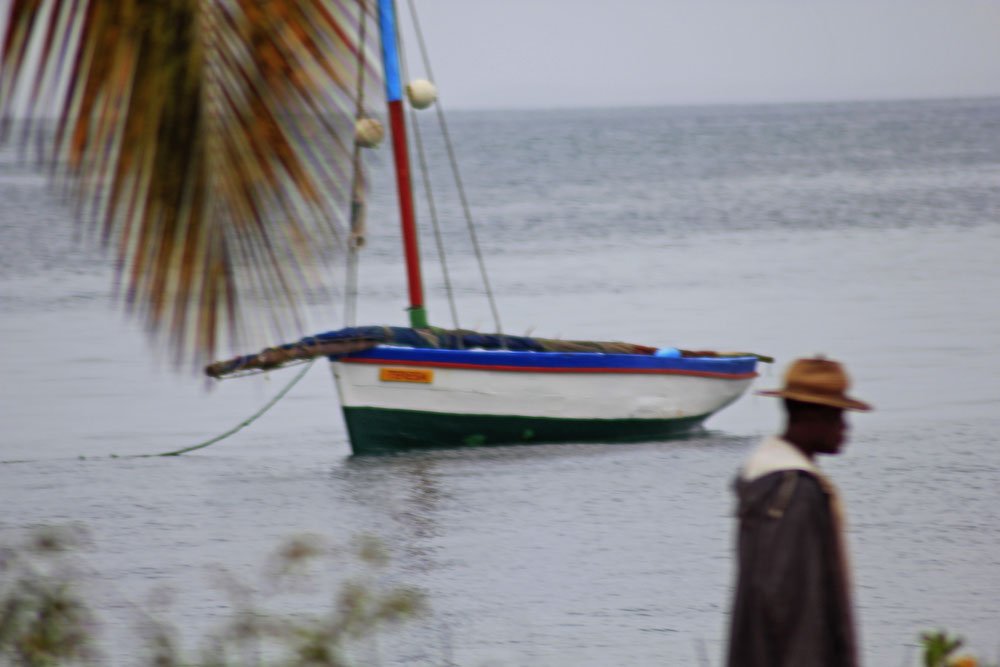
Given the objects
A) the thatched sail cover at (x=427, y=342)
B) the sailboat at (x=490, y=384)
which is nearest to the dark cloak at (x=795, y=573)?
the thatched sail cover at (x=427, y=342)

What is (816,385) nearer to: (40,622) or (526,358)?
(40,622)

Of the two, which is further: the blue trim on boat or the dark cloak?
the blue trim on boat

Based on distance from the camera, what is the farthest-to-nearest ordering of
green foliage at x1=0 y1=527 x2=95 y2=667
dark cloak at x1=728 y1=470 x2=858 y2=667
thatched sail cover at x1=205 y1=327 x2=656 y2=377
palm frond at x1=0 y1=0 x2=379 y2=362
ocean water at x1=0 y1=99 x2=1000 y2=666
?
1. thatched sail cover at x1=205 y1=327 x2=656 y2=377
2. ocean water at x1=0 y1=99 x2=1000 y2=666
3. green foliage at x1=0 y1=527 x2=95 y2=667
4. dark cloak at x1=728 y1=470 x2=858 y2=667
5. palm frond at x1=0 y1=0 x2=379 y2=362

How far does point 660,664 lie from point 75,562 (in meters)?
→ 5.13

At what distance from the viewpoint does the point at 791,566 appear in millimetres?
2709

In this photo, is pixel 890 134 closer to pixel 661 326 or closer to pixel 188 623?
pixel 661 326

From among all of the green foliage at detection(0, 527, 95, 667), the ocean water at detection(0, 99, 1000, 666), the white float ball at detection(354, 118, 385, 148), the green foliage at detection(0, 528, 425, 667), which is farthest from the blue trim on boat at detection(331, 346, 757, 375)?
the white float ball at detection(354, 118, 385, 148)

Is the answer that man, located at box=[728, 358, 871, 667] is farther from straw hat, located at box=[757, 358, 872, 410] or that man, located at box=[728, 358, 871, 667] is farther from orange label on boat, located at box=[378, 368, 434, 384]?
orange label on boat, located at box=[378, 368, 434, 384]

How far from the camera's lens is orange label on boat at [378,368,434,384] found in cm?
1493

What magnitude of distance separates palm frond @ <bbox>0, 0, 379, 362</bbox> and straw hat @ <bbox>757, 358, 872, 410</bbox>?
1986mm

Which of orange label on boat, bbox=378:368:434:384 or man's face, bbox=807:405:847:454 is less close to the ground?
man's face, bbox=807:405:847:454

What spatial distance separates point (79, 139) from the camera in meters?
0.96

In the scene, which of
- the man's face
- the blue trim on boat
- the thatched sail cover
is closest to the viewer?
the man's face

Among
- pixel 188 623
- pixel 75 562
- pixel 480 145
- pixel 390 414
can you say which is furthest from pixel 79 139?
pixel 480 145
